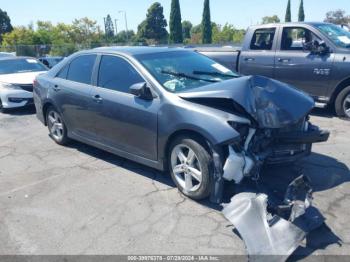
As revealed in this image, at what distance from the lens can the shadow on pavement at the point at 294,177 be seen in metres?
3.25

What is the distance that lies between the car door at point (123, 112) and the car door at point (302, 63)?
412cm

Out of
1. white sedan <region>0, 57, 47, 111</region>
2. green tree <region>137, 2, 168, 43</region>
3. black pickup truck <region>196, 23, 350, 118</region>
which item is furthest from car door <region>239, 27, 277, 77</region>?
green tree <region>137, 2, 168, 43</region>

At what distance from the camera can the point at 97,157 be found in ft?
18.8

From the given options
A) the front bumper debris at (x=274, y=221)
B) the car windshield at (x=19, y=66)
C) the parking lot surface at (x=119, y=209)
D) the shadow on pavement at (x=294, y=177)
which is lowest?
the parking lot surface at (x=119, y=209)

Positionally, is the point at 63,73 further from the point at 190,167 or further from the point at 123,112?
the point at 190,167

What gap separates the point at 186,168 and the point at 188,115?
59 cm

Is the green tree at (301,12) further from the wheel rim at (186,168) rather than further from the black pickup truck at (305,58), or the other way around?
the wheel rim at (186,168)

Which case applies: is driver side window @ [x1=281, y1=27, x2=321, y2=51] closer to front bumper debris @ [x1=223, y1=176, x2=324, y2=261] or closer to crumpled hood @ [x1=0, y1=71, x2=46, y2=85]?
front bumper debris @ [x1=223, y1=176, x2=324, y2=261]

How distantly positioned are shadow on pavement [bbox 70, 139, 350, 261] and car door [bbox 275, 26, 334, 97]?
251 cm

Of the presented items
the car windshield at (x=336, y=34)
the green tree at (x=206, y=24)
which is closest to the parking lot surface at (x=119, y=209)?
the car windshield at (x=336, y=34)

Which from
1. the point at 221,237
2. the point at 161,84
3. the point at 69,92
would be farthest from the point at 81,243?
the point at 69,92

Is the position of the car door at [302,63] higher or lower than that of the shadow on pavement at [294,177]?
higher

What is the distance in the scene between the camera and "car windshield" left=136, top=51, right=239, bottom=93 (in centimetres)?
446

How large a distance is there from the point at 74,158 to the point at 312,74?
479 centimetres
